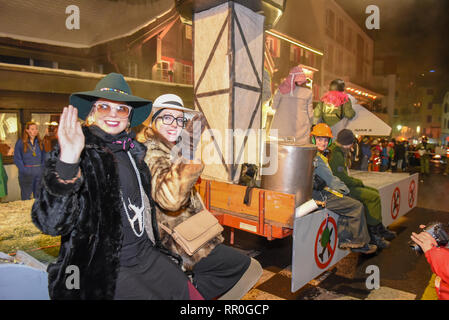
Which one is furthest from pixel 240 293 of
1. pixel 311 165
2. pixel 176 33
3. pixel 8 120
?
pixel 176 33

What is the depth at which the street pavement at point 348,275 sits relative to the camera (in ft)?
12.6

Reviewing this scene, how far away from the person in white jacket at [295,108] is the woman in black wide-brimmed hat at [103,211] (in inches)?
174

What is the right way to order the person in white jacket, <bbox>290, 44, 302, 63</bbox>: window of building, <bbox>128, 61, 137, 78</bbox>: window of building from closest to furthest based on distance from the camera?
the person in white jacket → <bbox>128, 61, 137, 78</bbox>: window of building → <bbox>290, 44, 302, 63</bbox>: window of building

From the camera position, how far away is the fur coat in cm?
200

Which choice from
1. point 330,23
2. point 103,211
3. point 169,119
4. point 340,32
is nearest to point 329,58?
point 330,23

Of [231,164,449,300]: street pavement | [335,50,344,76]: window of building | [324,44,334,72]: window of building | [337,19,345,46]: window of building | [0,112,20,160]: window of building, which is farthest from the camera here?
[335,50,344,76]: window of building

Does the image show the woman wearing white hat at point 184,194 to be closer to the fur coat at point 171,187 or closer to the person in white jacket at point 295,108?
the fur coat at point 171,187

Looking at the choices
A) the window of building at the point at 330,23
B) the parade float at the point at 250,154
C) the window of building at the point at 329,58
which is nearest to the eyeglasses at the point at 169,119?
the parade float at the point at 250,154

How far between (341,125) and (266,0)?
3.24 metres

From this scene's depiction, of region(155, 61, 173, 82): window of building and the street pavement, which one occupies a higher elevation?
region(155, 61, 173, 82): window of building

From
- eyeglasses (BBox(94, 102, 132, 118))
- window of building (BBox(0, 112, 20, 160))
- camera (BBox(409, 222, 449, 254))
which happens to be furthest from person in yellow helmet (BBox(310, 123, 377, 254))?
window of building (BBox(0, 112, 20, 160))

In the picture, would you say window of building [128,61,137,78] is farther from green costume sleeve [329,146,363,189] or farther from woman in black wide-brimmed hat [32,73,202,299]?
woman in black wide-brimmed hat [32,73,202,299]

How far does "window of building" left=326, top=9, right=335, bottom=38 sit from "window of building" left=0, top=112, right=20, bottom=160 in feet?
72.0

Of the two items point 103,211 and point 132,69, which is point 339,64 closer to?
point 132,69
